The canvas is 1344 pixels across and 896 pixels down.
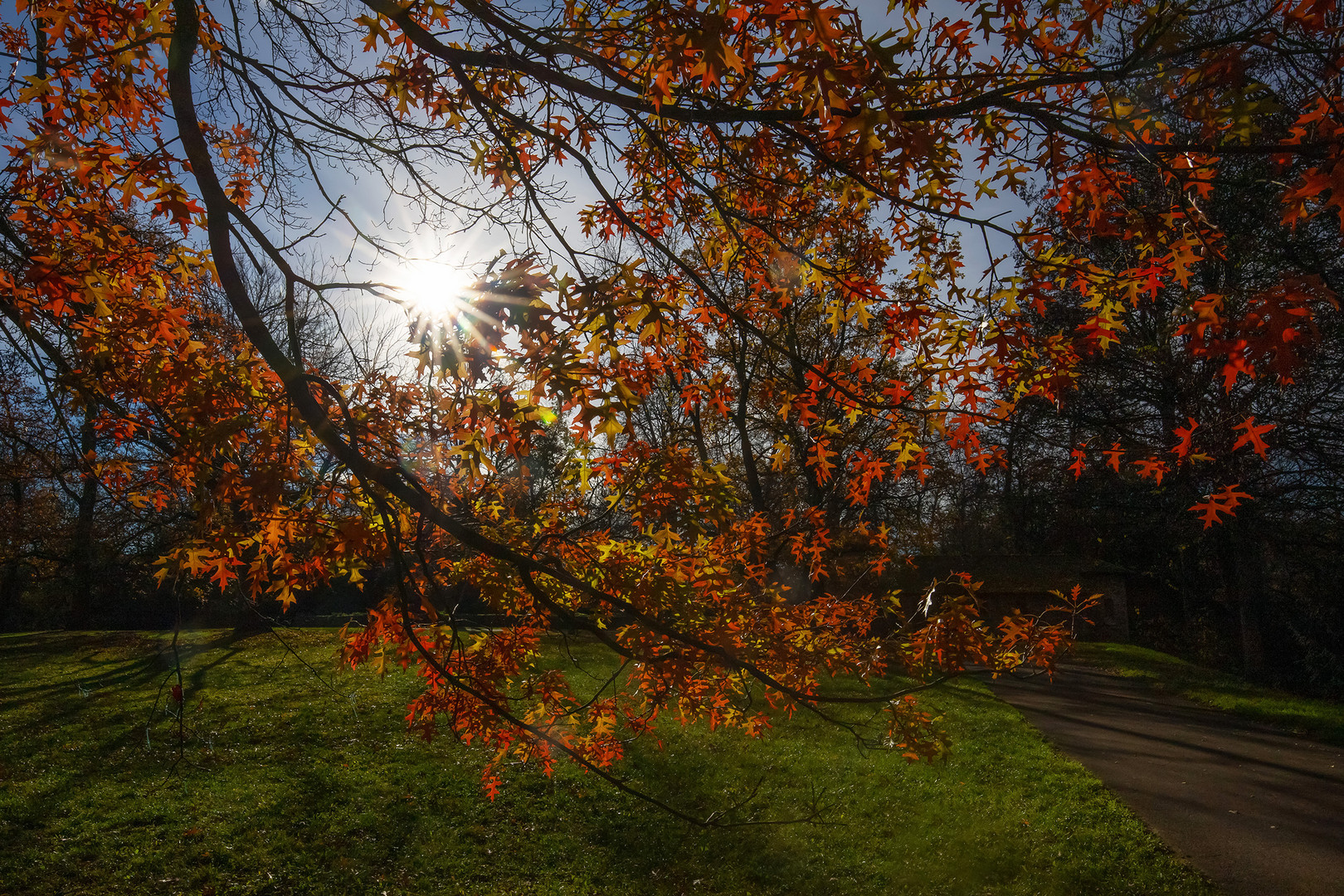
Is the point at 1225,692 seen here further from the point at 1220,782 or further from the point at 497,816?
the point at 497,816

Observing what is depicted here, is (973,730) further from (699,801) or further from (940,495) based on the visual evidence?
(940,495)

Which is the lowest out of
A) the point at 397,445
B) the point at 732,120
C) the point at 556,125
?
the point at 397,445

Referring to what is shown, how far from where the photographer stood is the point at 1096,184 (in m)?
3.38

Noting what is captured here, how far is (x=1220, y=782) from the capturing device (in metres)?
7.37

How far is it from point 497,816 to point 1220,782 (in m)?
7.22

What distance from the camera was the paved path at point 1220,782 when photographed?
554cm

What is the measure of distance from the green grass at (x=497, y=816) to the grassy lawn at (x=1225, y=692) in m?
3.64

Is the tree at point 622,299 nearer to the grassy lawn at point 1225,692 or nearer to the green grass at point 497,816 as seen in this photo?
the green grass at point 497,816

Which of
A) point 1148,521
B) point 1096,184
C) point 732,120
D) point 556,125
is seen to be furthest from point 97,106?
point 1148,521

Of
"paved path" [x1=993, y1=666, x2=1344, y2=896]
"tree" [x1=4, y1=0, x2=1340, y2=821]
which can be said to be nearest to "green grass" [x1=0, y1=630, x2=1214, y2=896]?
"paved path" [x1=993, y1=666, x2=1344, y2=896]

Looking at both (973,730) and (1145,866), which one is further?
(973,730)

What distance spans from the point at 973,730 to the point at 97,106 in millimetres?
10471

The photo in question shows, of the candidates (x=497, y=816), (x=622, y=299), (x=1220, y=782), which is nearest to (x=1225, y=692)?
(x=1220, y=782)

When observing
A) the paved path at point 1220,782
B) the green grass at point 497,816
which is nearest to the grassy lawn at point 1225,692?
the paved path at point 1220,782
